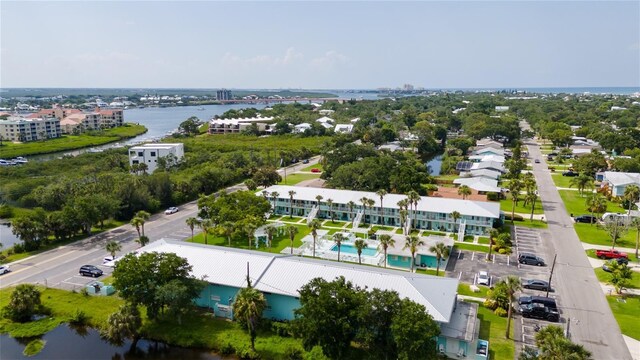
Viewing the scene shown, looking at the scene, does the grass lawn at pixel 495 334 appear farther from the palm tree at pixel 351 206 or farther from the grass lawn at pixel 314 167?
the grass lawn at pixel 314 167

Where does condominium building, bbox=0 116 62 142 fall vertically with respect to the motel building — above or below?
above

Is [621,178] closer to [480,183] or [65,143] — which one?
[480,183]

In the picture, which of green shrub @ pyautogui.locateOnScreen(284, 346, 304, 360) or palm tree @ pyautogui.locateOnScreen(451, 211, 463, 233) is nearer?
green shrub @ pyautogui.locateOnScreen(284, 346, 304, 360)

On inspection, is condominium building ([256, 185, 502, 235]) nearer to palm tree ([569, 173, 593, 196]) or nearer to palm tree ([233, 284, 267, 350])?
palm tree ([569, 173, 593, 196])

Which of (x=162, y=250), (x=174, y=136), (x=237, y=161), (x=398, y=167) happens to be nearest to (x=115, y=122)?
(x=174, y=136)

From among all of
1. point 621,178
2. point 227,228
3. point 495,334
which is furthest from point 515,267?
point 621,178

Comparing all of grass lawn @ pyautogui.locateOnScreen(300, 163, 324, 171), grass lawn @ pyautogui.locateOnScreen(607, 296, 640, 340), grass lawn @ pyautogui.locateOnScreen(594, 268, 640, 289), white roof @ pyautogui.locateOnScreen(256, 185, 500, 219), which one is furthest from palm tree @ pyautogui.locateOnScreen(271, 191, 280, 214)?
grass lawn @ pyautogui.locateOnScreen(607, 296, 640, 340)

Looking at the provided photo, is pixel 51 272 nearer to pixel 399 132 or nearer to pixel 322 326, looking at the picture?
pixel 322 326
